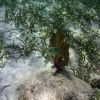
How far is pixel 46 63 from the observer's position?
4930mm

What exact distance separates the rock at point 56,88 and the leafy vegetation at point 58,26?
0.70 m

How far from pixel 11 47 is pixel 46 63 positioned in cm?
89

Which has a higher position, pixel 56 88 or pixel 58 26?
pixel 58 26

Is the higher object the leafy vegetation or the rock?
the leafy vegetation

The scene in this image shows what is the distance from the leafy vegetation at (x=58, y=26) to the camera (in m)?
5.18

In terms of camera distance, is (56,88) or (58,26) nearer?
(56,88)

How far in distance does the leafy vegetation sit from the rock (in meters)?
0.70

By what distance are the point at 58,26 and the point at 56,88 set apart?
8.28 ft

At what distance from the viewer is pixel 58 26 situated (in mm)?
6000

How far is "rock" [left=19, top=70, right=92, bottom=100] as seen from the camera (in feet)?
12.1

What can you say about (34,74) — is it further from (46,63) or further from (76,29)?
(76,29)

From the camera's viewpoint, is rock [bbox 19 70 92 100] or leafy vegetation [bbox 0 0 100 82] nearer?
rock [bbox 19 70 92 100]

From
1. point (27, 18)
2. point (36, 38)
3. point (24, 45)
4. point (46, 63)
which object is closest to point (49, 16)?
point (27, 18)

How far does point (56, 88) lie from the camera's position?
150 inches
